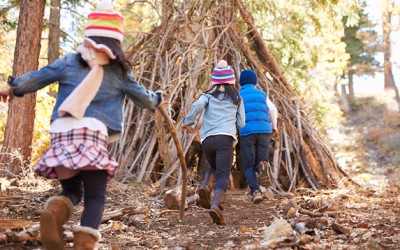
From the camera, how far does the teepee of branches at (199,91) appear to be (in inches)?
244

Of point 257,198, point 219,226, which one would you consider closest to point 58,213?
point 219,226

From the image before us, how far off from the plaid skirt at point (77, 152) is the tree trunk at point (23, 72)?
351 cm

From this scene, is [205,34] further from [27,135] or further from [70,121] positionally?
[70,121]

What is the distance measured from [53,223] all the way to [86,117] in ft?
2.08

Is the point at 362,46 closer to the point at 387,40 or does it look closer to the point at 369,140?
the point at 387,40

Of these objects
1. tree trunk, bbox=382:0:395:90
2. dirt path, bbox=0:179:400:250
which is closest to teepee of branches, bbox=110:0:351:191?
dirt path, bbox=0:179:400:250

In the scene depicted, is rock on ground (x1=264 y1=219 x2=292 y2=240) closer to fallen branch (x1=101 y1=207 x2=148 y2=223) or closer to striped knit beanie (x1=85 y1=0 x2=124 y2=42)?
fallen branch (x1=101 y1=207 x2=148 y2=223)

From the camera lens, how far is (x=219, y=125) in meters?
3.85

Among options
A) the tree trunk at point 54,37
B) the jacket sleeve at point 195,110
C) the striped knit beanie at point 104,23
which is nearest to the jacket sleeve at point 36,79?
the striped knit beanie at point 104,23

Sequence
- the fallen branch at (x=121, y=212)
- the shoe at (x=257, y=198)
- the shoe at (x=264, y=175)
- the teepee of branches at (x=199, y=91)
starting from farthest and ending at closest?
the teepee of branches at (x=199, y=91) < the shoe at (x=264, y=175) < the shoe at (x=257, y=198) < the fallen branch at (x=121, y=212)

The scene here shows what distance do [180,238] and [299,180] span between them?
399 centimetres

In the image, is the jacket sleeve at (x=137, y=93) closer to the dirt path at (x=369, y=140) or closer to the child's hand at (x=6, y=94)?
the child's hand at (x=6, y=94)

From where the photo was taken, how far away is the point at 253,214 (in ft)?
14.3

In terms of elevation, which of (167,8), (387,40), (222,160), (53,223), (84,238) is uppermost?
(387,40)
